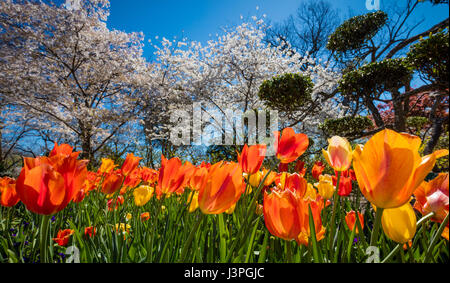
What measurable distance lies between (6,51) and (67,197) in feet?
29.2

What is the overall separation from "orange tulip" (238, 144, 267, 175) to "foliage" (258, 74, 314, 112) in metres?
3.73

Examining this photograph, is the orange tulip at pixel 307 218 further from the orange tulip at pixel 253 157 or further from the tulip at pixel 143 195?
the tulip at pixel 143 195

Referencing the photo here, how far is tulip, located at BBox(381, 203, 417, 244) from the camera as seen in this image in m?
0.34

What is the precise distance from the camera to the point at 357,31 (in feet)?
13.9

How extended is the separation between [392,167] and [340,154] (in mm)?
247

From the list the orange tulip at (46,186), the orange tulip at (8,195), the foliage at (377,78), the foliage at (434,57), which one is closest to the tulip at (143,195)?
the orange tulip at (8,195)

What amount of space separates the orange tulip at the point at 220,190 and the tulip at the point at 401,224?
0.24 m

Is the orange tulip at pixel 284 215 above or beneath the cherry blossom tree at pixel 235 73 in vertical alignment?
beneath

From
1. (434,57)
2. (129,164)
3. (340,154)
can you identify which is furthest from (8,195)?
(434,57)

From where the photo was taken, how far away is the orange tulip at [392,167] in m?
0.30

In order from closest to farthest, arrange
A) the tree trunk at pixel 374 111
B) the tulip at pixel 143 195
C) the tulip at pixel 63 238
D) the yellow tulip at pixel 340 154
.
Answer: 1. the yellow tulip at pixel 340 154
2. the tulip at pixel 63 238
3. the tulip at pixel 143 195
4. the tree trunk at pixel 374 111

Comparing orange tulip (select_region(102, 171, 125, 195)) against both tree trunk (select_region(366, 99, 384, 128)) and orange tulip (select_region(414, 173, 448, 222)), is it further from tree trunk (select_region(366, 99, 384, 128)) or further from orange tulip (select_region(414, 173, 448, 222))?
tree trunk (select_region(366, 99, 384, 128))

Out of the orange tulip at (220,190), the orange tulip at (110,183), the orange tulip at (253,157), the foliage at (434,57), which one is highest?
the foliage at (434,57)
